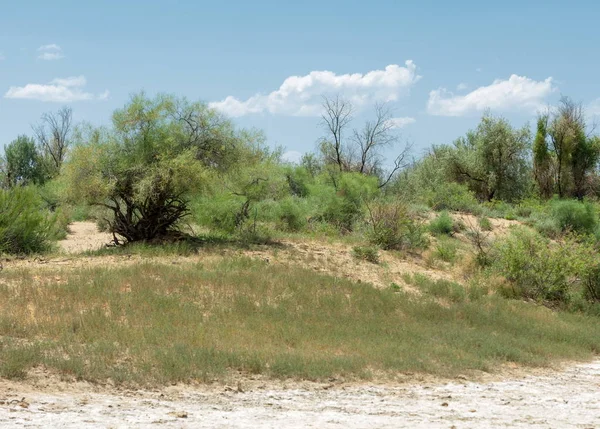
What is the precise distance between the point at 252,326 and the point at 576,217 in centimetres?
2815

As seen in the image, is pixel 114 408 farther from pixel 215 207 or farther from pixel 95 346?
pixel 215 207

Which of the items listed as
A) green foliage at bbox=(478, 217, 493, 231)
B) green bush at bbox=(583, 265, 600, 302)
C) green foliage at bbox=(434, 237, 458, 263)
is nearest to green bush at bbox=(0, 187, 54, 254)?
green foliage at bbox=(434, 237, 458, 263)

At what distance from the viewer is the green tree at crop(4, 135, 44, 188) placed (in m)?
61.4

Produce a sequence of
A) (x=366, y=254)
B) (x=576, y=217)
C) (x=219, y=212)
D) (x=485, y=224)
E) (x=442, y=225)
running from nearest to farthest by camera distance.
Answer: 1. (x=366, y=254)
2. (x=219, y=212)
3. (x=442, y=225)
4. (x=485, y=224)
5. (x=576, y=217)

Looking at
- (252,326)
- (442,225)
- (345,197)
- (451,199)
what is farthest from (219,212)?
A: (451,199)

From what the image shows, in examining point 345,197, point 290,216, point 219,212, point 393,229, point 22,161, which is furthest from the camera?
point 22,161

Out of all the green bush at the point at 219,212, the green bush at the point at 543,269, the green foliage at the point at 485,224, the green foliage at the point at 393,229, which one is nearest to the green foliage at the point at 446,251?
the green foliage at the point at 393,229

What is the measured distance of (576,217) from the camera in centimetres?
3819

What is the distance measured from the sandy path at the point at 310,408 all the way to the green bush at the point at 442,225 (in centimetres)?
2256

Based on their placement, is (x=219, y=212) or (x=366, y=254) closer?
(x=366, y=254)

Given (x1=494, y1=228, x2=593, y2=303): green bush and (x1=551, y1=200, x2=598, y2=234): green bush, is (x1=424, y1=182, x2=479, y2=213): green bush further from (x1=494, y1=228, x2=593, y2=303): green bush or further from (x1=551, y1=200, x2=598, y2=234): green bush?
(x1=494, y1=228, x2=593, y2=303): green bush

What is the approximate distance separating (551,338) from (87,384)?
12099 mm

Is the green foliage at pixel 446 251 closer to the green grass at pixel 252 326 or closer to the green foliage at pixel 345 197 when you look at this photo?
the green grass at pixel 252 326

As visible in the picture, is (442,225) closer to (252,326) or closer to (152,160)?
(152,160)
